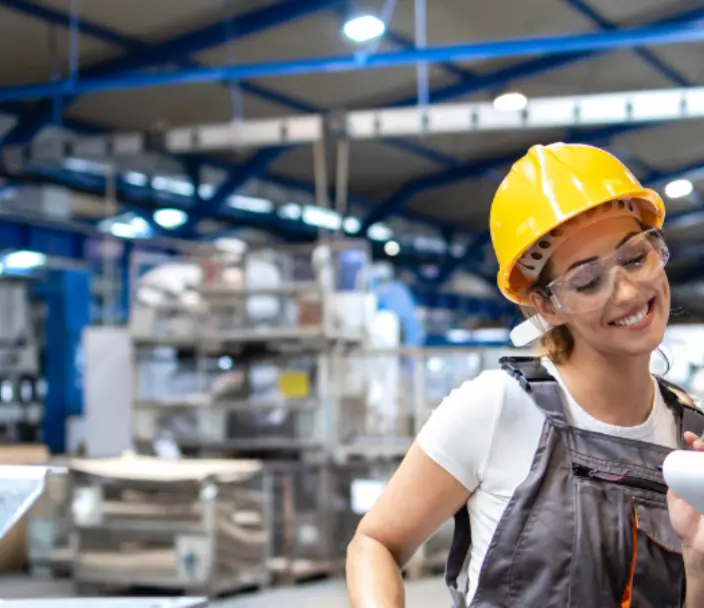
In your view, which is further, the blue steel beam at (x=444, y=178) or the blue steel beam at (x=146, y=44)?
the blue steel beam at (x=444, y=178)

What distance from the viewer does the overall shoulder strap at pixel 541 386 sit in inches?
56.4

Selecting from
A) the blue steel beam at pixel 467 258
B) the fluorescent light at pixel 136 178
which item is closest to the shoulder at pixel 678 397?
the fluorescent light at pixel 136 178

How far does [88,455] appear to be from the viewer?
293 inches

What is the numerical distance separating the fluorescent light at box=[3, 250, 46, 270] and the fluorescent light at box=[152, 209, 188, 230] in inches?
69.8

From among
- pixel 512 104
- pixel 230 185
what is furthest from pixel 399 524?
pixel 230 185

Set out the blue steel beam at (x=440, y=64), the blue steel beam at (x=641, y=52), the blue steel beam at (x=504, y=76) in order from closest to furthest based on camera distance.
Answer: the blue steel beam at (x=641, y=52) → the blue steel beam at (x=440, y=64) → the blue steel beam at (x=504, y=76)

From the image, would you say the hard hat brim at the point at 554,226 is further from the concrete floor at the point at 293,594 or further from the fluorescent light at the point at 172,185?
the fluorescent light at the point at 172,185

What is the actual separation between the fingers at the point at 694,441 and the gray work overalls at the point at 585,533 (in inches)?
1.8

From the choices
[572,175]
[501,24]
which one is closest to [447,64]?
[501,24]

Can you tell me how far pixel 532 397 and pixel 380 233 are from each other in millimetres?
14598

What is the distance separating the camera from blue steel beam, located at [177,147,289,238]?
38.1 ft

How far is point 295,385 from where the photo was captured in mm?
6867

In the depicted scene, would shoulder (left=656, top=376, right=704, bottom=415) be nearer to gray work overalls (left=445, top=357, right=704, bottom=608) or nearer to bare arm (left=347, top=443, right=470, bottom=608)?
gray work overalls (left=445, top=357, right=704, bottom=608)

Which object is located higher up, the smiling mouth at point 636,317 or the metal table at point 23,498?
the smiling mouth at point 636,317
